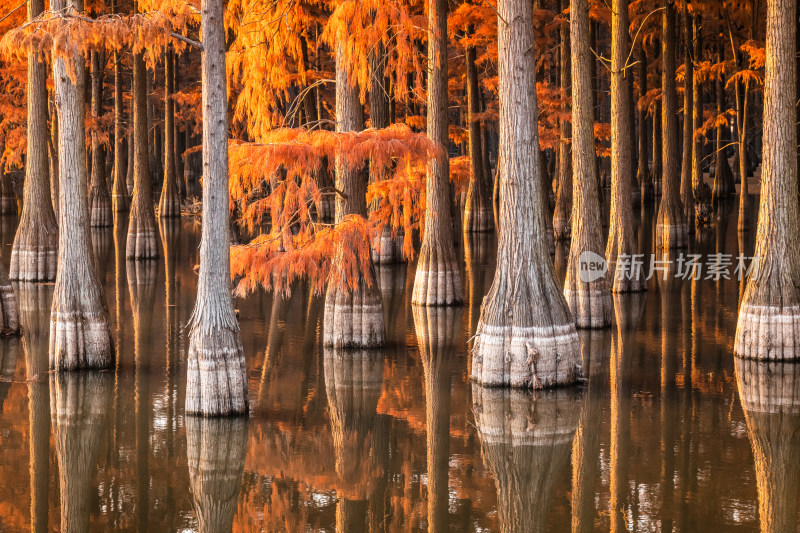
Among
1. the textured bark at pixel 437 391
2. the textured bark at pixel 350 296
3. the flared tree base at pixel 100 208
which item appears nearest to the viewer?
the textured bark at pixel 437 391

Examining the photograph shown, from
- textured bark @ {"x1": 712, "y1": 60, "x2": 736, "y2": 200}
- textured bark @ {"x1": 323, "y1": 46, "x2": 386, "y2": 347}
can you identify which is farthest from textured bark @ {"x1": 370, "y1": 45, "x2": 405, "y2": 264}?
textured bark @ {"x1": 712, "y1": 60, "x2": 736, "y2": 200}

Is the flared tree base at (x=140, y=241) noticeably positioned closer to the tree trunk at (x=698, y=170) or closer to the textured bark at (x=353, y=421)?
the textured bark at (x=353, y=421)

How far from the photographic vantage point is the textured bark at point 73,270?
12969 millimetres

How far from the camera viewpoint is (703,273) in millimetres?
22516

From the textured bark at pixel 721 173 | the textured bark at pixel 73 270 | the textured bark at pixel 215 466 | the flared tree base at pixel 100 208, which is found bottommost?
the textured bark at pixel 215 466

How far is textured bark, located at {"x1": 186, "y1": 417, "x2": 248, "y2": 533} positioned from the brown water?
25 mm

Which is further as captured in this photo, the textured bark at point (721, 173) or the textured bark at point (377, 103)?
the textured bark at point (721, 173)

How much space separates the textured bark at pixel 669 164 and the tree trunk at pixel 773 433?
11.4 meters

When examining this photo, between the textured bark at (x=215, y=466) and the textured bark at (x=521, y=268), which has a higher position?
the textured bark at (x=521, y=268)

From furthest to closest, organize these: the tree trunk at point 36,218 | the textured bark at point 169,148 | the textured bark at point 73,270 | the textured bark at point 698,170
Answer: the textured bark at point 169,148 < the textured bark at point 698,170 < the tree trunk at point 36,218 < the textured bark at point 73,270

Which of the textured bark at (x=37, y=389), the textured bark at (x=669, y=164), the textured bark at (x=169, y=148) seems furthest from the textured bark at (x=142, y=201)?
the textured bark at (x=669, y=164)

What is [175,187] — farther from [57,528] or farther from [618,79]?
[57,528]

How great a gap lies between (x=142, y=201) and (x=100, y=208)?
32.8ft

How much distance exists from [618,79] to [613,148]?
1256mm
